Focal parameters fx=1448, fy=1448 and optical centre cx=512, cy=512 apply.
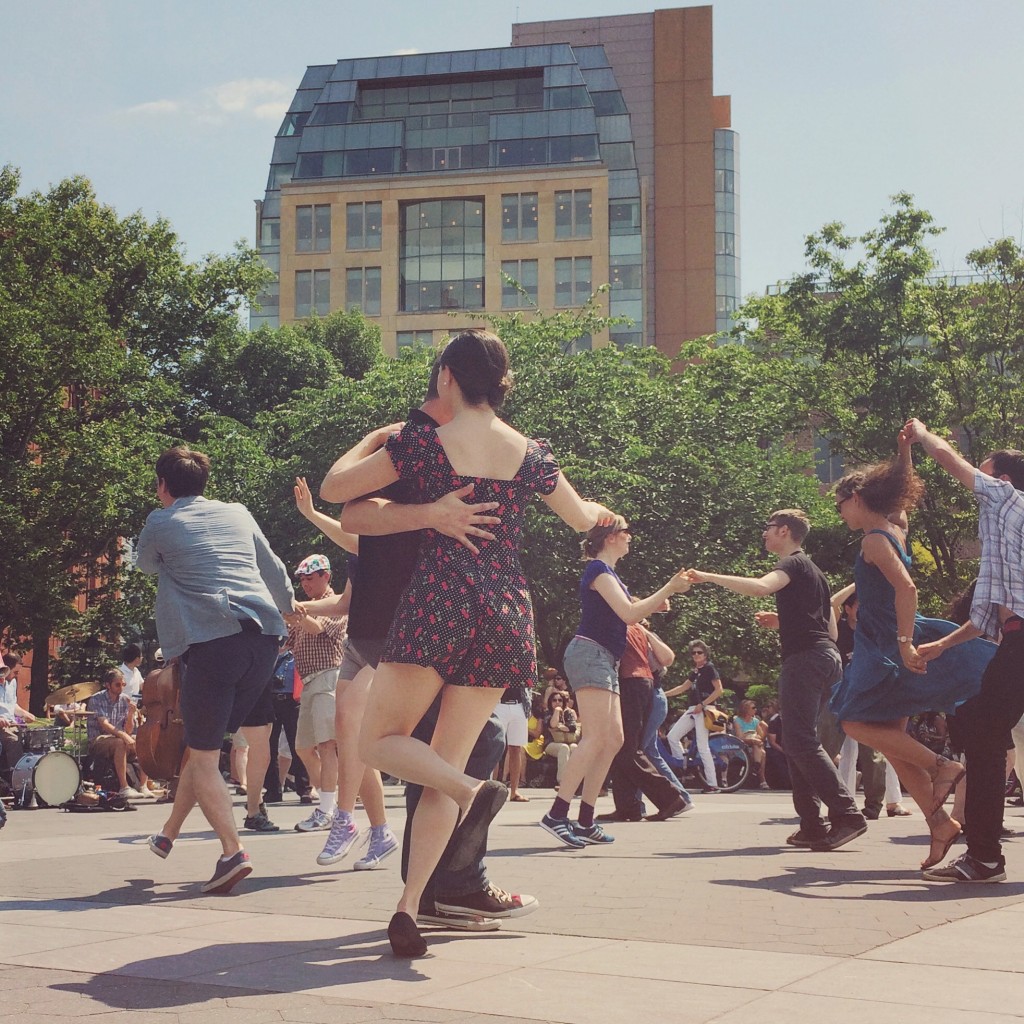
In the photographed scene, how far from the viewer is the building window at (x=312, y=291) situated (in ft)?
249

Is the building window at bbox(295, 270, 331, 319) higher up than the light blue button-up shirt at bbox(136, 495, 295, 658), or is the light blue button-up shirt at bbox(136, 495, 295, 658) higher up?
the building window at bbox(295, 270, 331, 319)

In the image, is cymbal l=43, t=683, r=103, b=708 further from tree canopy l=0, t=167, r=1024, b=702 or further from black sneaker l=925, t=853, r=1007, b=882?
black sneaker l=925, t=853, r=1007, b=882

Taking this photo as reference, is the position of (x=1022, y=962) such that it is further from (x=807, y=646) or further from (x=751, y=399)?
(x=751, y=399)

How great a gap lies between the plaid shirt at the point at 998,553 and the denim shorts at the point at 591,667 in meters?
2.84

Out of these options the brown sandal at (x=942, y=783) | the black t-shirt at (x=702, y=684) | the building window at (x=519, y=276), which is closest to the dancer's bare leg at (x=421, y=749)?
the brown sandal at (x=942, y=783)

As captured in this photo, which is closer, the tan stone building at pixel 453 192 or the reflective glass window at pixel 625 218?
the tan stone building at pixel 453 192

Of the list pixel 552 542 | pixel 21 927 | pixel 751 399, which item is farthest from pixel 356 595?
pixel 751 399

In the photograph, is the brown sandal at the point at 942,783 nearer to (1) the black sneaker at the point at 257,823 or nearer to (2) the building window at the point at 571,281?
(1) the black sneaker at the point at 257,823

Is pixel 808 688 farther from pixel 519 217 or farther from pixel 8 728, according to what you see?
pixel 519 217

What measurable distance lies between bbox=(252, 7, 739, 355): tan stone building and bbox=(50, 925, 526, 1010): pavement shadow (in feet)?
216

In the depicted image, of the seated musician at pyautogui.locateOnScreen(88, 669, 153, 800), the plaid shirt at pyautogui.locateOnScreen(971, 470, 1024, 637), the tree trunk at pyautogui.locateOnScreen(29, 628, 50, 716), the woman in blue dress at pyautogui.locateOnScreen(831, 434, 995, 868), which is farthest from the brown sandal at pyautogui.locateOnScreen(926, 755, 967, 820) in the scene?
the tree trunk at pyautogui.locateOnScreen(29, 628, 50, 716)

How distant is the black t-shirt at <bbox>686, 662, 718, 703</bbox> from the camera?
63.0 ft

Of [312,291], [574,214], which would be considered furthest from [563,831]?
[312,291]

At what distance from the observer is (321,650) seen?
37.3 feet
